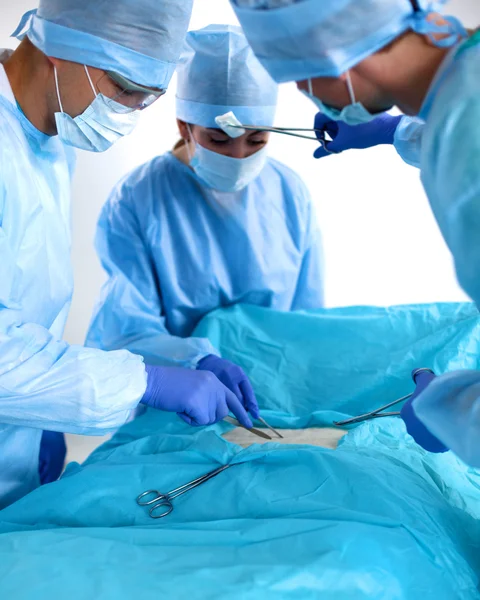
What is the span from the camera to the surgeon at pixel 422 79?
0.77m

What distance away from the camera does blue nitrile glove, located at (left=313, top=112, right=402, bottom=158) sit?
Result: 153cm

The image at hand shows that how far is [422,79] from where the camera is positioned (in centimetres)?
84

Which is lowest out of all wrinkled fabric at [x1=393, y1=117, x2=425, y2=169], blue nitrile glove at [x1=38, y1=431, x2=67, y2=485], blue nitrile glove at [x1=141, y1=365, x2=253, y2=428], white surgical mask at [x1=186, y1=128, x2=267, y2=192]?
blue nitrile glove at [x1=38, y1=431, x2=67, y2=485]

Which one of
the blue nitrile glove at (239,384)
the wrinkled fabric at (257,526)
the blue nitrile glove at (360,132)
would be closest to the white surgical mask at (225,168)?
the blue nitrile glove at (360,132)

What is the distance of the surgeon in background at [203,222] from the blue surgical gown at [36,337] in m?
0.33

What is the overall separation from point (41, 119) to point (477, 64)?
0.87 m

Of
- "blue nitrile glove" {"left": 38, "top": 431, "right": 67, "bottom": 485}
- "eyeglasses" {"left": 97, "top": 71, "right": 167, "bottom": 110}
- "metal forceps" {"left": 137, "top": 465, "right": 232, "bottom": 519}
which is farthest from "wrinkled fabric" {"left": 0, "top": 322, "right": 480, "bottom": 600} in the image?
"eyeglasses" {"left": 97, "top": 71, "right": 167, "bottom": 110}

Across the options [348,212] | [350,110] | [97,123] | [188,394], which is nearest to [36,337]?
[188,394]

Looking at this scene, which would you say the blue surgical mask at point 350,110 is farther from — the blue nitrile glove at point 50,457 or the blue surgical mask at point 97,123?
the blue nitrile glove at point 50,457

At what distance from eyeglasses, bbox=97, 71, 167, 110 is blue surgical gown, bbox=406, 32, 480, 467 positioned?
637 millimetres

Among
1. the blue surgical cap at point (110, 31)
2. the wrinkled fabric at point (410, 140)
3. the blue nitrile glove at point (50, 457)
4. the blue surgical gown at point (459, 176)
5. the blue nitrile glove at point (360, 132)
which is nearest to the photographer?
the blue surgical gown at point (459, 176)

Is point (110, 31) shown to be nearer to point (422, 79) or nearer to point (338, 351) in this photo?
point (422, 79)

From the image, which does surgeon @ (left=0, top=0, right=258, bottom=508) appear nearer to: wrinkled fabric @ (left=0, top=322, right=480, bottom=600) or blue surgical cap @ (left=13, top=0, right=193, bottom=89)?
blue surgical cap @ (left=13, top=0, right=193, bottom=89)

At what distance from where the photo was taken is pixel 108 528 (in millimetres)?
1071
